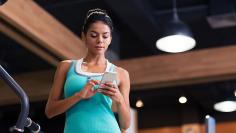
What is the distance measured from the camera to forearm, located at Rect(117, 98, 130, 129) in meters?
1.37

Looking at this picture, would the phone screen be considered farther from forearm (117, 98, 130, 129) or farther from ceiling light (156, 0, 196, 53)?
ceiling light (156, 0, 196, 53)

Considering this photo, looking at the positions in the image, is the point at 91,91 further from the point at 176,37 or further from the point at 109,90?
the point at 176,37

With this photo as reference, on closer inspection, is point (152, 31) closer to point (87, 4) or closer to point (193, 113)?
point (87, 4)

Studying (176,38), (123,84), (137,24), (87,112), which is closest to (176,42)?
(176,38)

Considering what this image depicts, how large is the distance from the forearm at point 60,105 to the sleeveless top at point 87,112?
2 cm

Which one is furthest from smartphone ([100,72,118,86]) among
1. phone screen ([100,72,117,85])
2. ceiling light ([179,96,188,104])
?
ceiling light ([179,96,188,104])

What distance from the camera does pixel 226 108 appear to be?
6.75 m

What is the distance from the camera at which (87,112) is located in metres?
1.34

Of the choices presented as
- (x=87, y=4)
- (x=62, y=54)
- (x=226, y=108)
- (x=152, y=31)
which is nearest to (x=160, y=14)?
(x=152, y=31)

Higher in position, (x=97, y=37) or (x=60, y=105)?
(x=97, y=37)

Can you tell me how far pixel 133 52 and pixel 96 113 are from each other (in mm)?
4629

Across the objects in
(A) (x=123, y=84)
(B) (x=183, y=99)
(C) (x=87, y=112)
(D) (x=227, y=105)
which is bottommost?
(C) (x=87, y=112)

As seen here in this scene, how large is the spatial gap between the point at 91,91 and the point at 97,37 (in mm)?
177

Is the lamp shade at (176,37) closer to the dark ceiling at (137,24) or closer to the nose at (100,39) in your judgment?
the dark ceiling at (137,24)
